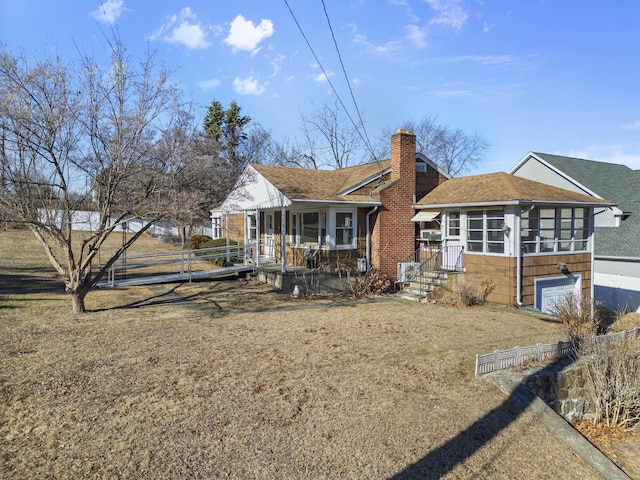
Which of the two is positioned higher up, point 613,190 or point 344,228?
point 613,190

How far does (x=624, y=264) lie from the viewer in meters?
17.8

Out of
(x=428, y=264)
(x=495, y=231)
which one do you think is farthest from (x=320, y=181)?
(x=495, y=231)

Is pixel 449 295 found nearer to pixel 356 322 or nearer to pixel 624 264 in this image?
pixel 356 322

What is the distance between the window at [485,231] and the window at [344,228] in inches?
A: 165

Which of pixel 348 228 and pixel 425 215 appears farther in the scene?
pixel 425 215

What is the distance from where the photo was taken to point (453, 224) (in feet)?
50.0

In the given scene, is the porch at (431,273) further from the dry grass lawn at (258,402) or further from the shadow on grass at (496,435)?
the shadow on grass at (496,435)

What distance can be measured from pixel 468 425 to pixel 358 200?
10.5 meters

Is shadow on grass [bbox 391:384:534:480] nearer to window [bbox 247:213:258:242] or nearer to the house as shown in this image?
the house

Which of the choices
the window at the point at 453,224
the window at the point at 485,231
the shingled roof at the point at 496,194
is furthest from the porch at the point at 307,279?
the window at the point at 485,231

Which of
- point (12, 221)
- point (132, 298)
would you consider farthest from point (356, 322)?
point (12, 221)

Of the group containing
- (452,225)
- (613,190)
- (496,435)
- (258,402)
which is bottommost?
(496,435)

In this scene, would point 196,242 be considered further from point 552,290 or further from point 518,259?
point 552,290

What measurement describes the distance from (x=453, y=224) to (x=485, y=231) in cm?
168
